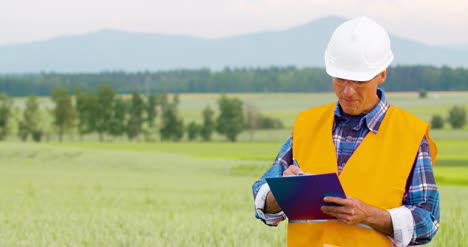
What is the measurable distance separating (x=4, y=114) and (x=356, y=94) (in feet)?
359

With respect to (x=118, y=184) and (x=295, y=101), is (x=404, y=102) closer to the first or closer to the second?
(x=295, y=101)

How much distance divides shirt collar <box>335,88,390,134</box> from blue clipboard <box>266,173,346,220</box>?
1.25 feet

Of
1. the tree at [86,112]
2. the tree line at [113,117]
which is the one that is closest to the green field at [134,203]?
the tree line at [113,117]

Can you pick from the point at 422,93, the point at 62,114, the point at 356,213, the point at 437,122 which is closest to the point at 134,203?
the point at 356,213

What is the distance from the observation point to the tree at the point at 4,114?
108 meters

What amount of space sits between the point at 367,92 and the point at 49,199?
15.1 meters

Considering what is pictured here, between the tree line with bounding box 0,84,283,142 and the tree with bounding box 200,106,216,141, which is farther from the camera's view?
the tree line with bounding box 0,84,283,142

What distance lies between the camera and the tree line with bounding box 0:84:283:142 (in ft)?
350

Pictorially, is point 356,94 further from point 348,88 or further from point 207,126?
point 207,126

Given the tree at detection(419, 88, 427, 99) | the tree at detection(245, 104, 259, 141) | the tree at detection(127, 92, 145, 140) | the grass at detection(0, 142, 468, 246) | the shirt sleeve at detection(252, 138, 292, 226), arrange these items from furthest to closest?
1. the tree at detection(419, 88, 427, 99)
2. the tree at detection(127, 92, 145, 140)
3. the tree at detection(245, 104, 259, 141)
4. the grass at detection(0, 142, 468, 246)
5. the shirt sleeve at detection(252, 138, 292, 226)

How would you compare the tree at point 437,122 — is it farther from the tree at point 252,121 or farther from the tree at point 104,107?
the tree at point 104,107

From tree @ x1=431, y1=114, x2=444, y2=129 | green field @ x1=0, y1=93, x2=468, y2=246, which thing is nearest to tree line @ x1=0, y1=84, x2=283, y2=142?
tree @ x1=431, y1=114, x2=444, y2=129

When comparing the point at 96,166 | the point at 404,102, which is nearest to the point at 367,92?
the point at 96,166

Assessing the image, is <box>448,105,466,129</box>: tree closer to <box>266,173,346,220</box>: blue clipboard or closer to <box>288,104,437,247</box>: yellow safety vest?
<box>288,104,437,247</box>: yellow safety vest
